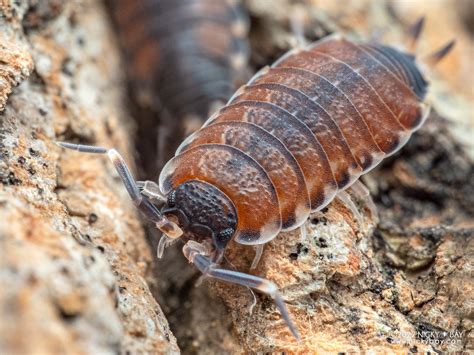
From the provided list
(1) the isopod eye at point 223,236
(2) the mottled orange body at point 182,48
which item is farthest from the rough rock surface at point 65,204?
(1) the isopod eye at point 223,236

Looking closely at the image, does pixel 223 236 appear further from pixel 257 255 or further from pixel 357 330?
pixel 357 330

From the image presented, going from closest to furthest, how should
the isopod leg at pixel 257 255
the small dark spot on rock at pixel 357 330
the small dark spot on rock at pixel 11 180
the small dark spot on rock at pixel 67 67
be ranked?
1. the small dark spot on rock at pixel 11 180
2. the small dark spot on rock at pixel 357 330
3. the isopod leg at pixel 257 255
4. the small dark spot on rock at pixel 67 67

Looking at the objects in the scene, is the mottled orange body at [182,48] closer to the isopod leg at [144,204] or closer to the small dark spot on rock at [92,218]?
the small dark spot on rock at [92,218]

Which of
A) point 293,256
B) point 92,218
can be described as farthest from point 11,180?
point 293,256

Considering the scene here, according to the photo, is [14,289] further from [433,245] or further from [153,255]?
[433,245]

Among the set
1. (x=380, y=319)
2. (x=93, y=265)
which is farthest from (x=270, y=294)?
(x=93, y=265)

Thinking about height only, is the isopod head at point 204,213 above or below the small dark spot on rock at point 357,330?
above
